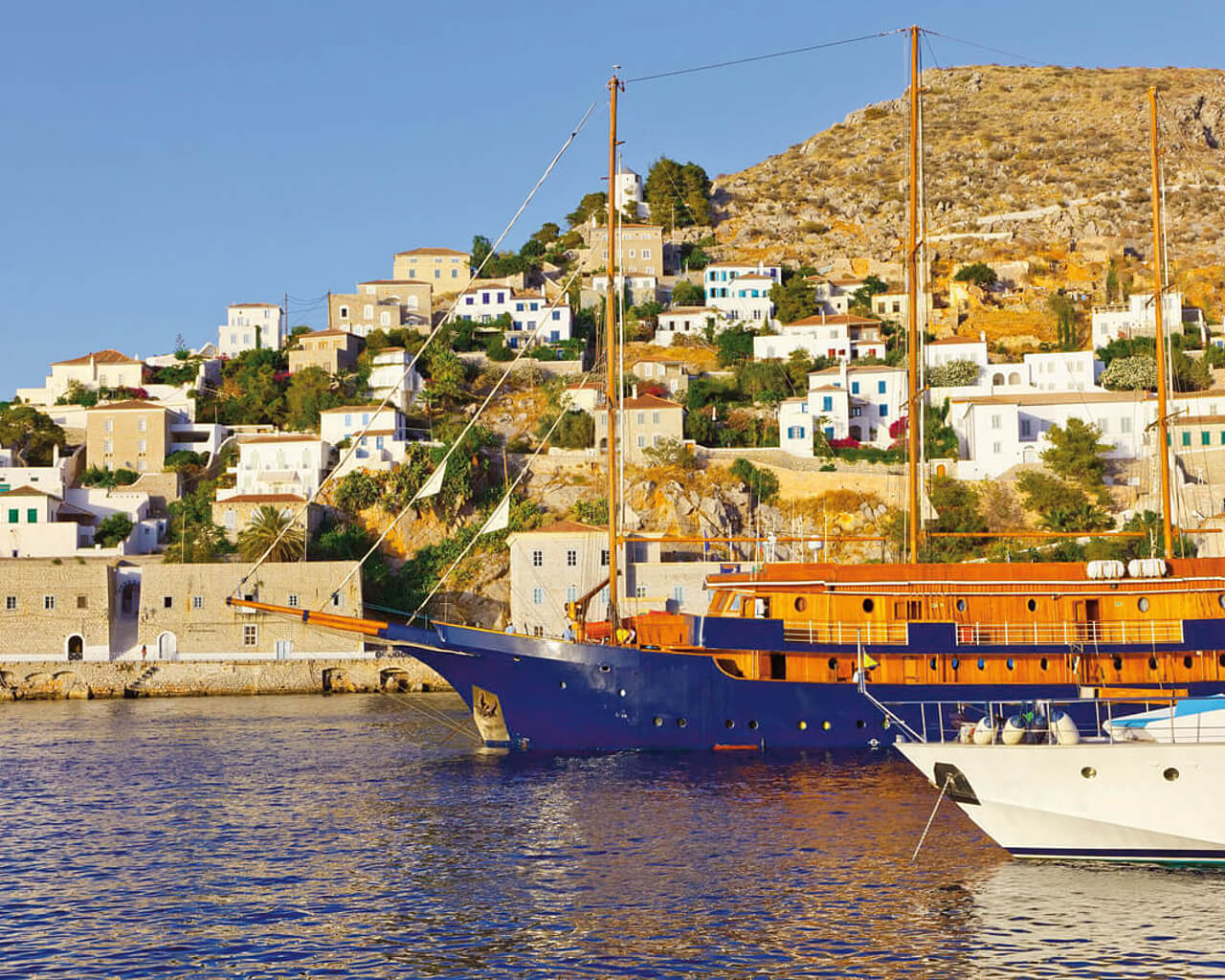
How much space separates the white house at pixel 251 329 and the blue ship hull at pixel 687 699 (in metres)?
58.0

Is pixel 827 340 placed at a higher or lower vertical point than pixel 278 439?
higher

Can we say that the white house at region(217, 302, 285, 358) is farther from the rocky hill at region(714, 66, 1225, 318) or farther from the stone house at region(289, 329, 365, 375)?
the rocky hill at region(714, 66, 1225, 318)

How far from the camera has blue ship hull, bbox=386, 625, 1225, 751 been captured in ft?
91.2

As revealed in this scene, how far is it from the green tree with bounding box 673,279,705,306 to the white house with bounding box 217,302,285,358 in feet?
82.6

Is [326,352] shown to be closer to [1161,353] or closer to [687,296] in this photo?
[687,296]

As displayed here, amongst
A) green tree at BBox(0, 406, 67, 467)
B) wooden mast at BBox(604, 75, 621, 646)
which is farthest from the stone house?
wooden mast at BBox(604, 75, 621, 646)

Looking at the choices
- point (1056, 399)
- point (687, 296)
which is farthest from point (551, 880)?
point (687, 296)

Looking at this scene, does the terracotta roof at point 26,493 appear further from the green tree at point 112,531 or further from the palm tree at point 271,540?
the palm tree at point 271,540

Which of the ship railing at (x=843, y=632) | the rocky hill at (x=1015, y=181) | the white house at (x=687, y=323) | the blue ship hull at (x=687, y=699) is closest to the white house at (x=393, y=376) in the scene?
the white house at (x=687, y=323)

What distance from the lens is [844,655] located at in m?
28.5

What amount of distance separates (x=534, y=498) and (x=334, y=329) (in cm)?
2755

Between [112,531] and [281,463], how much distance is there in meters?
8.29

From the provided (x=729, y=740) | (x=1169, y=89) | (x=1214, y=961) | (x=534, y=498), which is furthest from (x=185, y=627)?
(x=1169, y=89)

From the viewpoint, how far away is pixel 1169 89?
146 m
